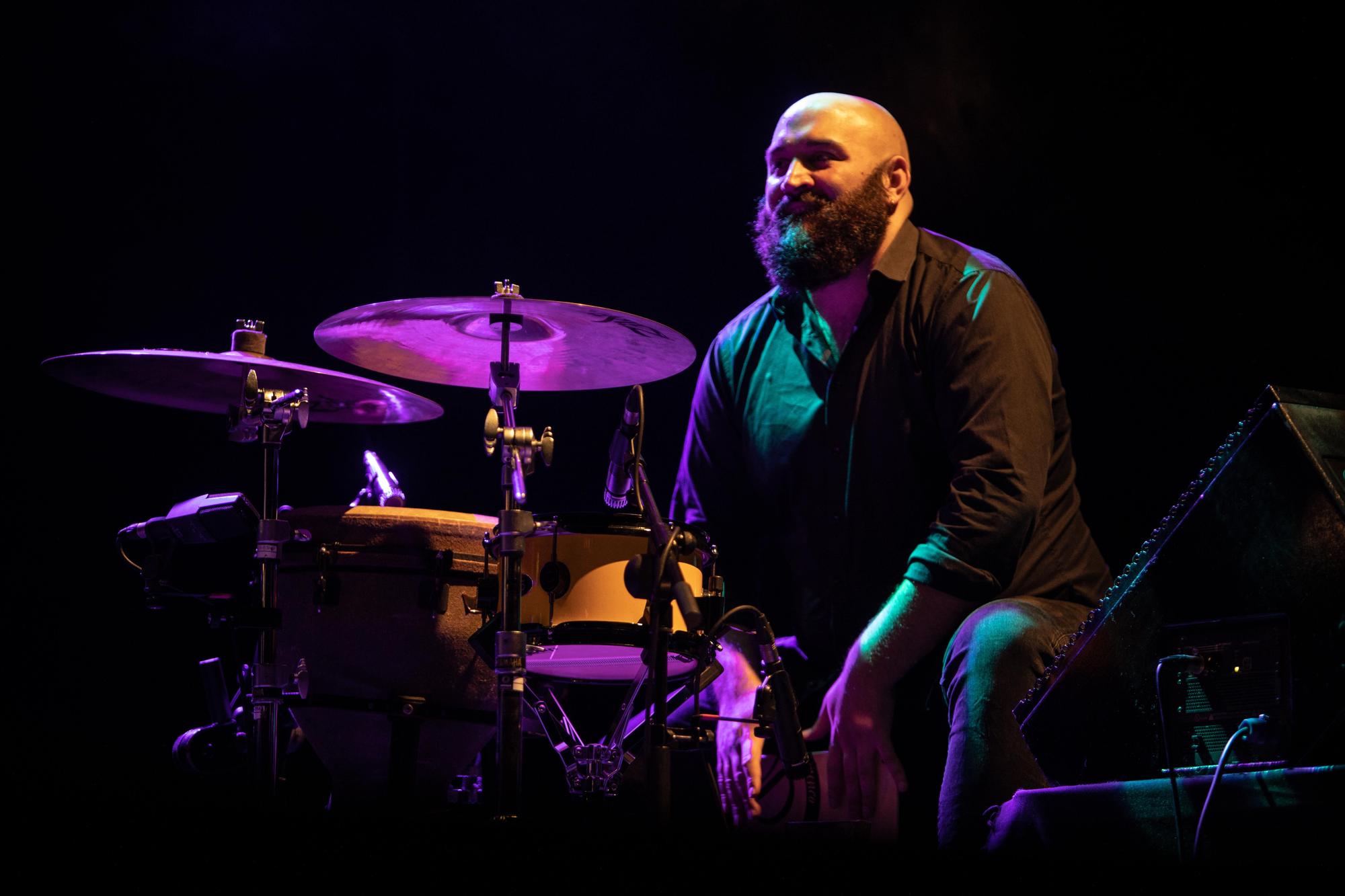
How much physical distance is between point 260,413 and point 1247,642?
2.42m

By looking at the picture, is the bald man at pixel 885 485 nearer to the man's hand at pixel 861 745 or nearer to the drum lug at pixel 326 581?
the man's hand at pixel 861 745

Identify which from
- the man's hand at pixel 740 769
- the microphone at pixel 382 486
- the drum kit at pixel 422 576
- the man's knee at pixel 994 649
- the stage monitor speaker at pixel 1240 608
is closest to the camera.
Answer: the stage monitor speaker at pixel 1240 608

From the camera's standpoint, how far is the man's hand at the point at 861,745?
2.55m

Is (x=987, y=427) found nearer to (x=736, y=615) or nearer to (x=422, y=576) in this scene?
(x=736, y=615)

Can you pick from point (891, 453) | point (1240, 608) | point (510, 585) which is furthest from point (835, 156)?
point (1240, 608)

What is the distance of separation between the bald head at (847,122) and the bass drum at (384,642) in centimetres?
137

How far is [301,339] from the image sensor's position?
13.5ft

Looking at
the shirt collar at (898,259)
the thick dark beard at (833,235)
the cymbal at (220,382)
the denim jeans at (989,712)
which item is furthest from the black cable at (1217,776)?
the cymbal at (220,382)

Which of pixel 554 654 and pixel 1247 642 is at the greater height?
pixel 1247 642

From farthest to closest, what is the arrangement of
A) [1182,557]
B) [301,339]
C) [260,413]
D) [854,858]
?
1. [301,339]
2. [260,413]
3. [1182,557]
4. [854,858]

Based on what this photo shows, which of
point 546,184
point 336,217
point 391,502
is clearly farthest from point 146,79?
point 391,502

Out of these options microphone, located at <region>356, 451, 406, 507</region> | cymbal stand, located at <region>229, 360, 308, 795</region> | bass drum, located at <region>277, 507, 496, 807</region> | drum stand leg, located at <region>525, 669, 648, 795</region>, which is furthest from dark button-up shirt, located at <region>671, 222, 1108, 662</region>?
cymbal stand, located at <region>229, 360, 308, 795</region>

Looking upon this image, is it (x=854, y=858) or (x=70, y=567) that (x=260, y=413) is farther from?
(x=854, y=858)

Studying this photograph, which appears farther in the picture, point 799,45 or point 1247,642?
point 799,45
